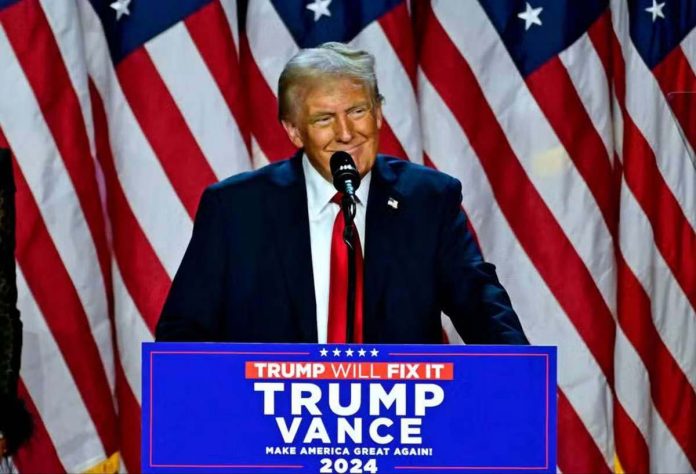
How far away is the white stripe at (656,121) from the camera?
3.84 m

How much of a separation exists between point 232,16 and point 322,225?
1.30 meters

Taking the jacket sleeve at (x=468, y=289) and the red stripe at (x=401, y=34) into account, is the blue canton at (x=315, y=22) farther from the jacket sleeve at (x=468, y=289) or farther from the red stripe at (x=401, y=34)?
the jacket sleeve at (x=468, y=289)

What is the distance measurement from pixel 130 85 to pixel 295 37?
508 mm

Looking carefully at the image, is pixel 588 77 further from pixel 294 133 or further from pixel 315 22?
pixel 294 133

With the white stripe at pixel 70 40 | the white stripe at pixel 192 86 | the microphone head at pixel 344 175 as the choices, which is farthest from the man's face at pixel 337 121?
the white stripe at pixel 70 40

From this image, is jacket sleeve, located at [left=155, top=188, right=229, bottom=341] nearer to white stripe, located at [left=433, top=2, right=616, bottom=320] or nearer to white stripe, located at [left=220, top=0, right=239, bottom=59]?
white stripe, located at [left=220, top=0, right=239, bottom=59]

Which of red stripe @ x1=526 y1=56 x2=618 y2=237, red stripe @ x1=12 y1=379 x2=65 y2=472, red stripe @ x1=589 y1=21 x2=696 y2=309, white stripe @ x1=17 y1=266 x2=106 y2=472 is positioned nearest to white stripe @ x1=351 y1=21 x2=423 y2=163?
red stripe @ x1=526 y1=56 x2=618 y2=237

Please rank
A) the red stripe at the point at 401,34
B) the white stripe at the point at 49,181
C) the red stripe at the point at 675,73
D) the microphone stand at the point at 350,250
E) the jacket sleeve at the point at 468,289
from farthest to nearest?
the red stripe at the point at 675,73, the red stripe at the point at 401,34, the white stripe at the point at 49,181, the jacket sleeve at the point at 468,289, the microphone stand at the point at 350,250

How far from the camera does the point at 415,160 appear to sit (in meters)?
3.78

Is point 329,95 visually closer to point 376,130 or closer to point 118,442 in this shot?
point 376,130

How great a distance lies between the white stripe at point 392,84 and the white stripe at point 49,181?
898mm

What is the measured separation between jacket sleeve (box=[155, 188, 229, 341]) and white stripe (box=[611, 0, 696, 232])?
5.58 ft

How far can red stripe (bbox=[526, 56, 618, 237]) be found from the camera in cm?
385

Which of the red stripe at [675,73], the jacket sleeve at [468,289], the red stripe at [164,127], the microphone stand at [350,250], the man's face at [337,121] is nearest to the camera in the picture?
the microphone stand at [350,250]
